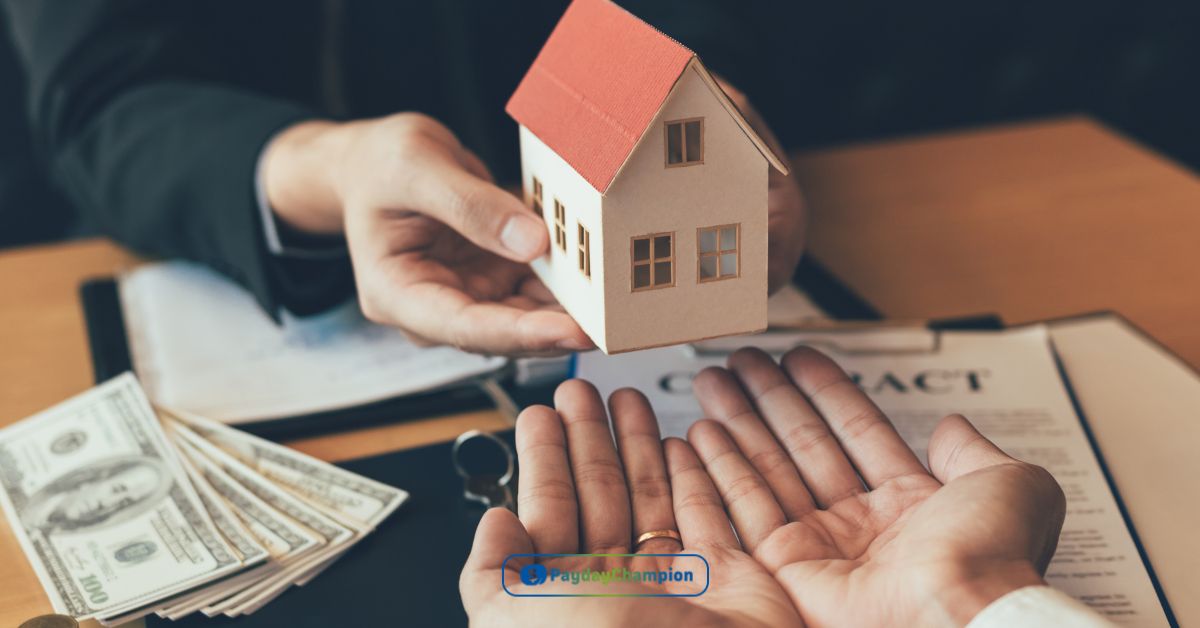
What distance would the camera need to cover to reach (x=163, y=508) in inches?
34.7

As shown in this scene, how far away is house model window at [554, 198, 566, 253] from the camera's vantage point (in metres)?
0.85

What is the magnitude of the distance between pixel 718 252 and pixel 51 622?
0.58 metres

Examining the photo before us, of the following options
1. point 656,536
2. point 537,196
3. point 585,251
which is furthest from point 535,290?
point 656,536

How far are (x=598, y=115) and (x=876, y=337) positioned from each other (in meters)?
0.46

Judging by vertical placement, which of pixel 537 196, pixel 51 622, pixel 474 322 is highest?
pixel 537 196

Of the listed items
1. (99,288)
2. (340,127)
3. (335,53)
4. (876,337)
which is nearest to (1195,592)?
(876,337)

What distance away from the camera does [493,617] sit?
2.18 ft

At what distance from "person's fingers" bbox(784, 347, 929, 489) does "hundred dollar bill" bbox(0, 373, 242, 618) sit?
0.50 meters

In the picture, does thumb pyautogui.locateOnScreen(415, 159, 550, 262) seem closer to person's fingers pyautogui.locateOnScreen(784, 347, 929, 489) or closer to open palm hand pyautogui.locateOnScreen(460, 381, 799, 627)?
open palm hand pyautogui.locateOnScreen(460, 381, 799, 627)

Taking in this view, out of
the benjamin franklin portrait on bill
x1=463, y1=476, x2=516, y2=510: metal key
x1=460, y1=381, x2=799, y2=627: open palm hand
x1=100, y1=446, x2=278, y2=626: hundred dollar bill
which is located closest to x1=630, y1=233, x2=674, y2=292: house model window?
x1=460, y1=381, x2=799, y2=627: open palm hand

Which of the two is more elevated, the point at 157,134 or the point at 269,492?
the point at 157,134

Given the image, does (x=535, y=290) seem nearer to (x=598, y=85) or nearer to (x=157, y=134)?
(x=598, y=85)

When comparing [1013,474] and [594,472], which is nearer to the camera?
[1013,474]

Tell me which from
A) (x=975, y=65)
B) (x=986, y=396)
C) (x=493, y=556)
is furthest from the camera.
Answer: (x=975, y=65)
